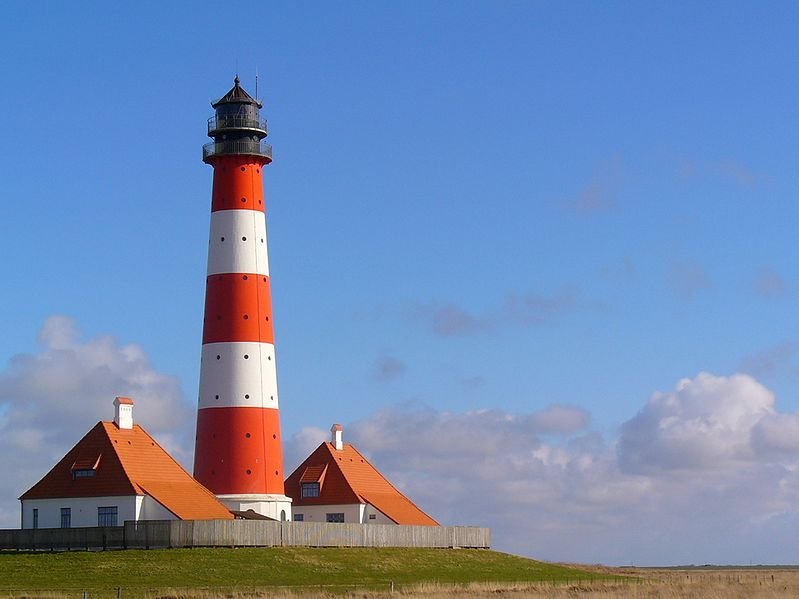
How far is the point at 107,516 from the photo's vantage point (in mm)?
64812

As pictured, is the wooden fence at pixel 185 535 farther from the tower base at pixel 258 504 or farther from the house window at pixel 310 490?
the house window at pixel 310 490

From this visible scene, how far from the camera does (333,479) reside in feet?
258

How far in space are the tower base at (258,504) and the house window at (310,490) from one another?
9.73 m

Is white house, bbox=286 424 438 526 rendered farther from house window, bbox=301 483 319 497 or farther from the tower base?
the tower base

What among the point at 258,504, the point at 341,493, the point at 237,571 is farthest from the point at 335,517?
the point at 237,571

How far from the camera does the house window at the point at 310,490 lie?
258 ft

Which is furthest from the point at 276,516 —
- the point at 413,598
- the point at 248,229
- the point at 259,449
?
the point at 413,598

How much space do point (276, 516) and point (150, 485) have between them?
6277 millimetres

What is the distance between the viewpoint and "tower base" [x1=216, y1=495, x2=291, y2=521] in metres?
67.1

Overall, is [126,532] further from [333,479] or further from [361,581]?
[333,479]

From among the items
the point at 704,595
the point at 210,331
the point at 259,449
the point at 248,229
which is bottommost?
the point at 704,595

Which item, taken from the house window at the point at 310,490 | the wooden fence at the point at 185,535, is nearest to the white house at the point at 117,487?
the wooden fence at the point at 185,535

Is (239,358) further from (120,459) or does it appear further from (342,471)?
(342,471)

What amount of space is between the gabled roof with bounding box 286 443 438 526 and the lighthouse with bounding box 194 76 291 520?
8.86 metres
